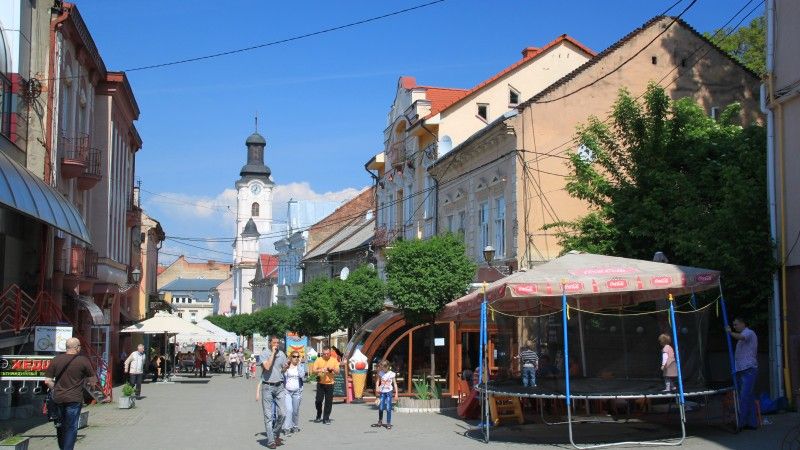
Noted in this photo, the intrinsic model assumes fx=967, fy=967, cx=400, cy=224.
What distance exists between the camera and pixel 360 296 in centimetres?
3522

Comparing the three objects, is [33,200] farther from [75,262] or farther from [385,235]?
[385,235]

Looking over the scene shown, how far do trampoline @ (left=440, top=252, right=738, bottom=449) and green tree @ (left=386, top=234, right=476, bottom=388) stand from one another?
546 cm

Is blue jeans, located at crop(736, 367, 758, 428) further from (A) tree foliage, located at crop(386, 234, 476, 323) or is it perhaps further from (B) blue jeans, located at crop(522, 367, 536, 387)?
(A) tree foliage, located at crop(386, 234, 476, 323)

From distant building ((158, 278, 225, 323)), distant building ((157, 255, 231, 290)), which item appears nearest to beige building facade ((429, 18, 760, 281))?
distant building ((158, 278, 225, 323))

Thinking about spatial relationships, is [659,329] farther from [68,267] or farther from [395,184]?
[395,184]

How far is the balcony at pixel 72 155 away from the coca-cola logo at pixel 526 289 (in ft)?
48.5

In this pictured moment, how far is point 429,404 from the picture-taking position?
21109 mm

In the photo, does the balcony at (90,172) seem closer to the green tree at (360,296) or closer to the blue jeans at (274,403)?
the green tree at (360,296)

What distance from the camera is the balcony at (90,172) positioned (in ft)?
89.2

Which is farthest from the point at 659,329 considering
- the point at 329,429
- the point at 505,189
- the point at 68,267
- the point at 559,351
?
the point at 68,267

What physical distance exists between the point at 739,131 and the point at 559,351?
6979mm

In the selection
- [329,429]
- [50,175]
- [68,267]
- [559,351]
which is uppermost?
[50,175]

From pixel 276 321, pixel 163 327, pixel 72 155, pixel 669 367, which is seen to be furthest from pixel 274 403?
pixel 276 321

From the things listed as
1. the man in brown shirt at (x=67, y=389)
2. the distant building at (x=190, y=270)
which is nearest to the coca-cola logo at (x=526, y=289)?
the man in brown shirt at (x=67, y=389)
